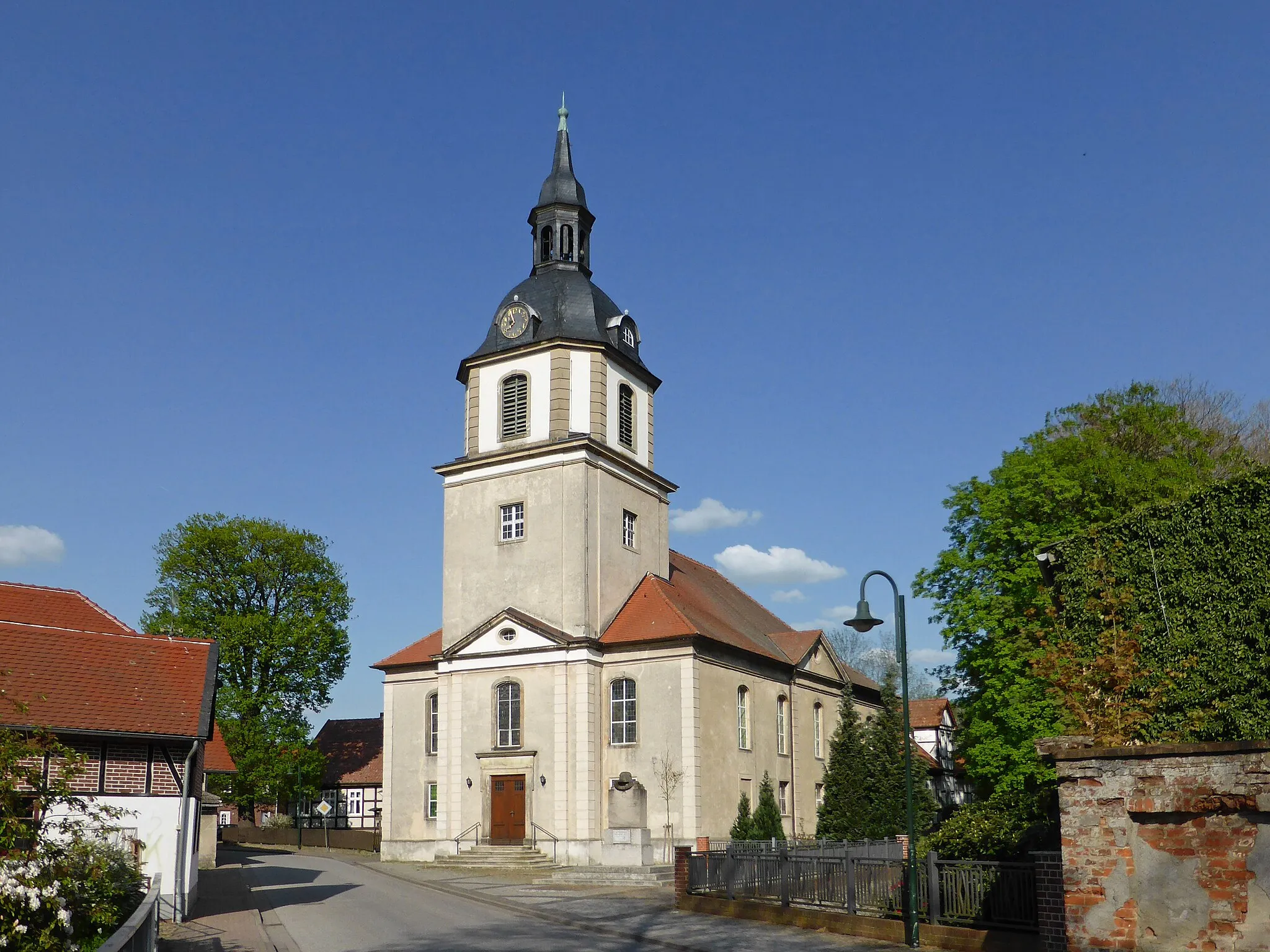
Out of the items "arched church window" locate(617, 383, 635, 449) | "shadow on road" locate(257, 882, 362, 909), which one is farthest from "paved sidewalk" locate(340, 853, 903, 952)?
"arched church window" locate(617, 383, 635, 449)

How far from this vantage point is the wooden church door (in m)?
32.5

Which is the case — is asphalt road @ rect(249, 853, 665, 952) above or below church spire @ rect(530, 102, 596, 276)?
below

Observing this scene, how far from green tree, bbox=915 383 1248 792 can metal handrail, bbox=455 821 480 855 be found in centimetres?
1440

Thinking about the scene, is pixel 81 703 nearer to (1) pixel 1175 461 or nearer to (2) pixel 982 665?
(2) pixel 982 665

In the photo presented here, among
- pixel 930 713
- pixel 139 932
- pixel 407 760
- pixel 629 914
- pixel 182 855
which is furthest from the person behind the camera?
pixel 930 713

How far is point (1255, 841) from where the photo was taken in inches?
417

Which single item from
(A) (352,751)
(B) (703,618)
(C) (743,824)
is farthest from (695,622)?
(A) (352,751)

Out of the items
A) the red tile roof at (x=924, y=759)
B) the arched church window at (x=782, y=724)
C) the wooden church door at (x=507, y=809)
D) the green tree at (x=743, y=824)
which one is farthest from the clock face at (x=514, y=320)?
the red tile roof at (x=924, y=759)

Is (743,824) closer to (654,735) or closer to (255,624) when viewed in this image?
(654,735)

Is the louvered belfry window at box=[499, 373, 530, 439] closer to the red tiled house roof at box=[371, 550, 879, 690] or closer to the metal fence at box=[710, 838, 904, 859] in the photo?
the red tiled house roof at box=[371, 550, 879, 690]

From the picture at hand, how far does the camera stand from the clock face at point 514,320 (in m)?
35.6

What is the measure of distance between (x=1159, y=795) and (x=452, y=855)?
1009 inches

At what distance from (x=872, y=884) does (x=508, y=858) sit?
50.5 feet

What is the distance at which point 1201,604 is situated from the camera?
11883mm
